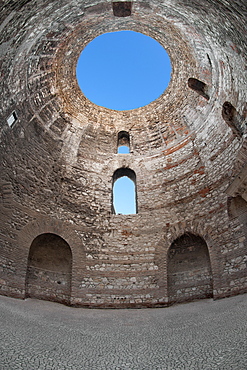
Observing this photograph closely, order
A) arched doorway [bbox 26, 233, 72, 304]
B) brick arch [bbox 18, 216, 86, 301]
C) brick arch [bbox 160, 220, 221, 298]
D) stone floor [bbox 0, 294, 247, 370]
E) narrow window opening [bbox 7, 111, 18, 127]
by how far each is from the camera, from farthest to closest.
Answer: narrow window opening [bbox 7, 111, 18, 127] → brick arch [bbox 18, 216, 86, 301] → arched doorway [bbox 26, 233, 72, 304] → brick arch [bbox 160, 220, 221, 298] → stone floor [bbox 0, 294, 247, 370]

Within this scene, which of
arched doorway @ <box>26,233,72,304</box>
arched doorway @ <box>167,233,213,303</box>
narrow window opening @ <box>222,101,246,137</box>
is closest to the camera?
arched doorway @ <box>167,233,213,303</box>

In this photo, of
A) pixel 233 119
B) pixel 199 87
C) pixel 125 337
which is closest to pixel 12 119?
pixel 199 87

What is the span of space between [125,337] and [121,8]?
8715 mm

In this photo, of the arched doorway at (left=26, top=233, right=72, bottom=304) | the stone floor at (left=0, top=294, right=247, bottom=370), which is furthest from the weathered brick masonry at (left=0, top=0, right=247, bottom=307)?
the stone floor at (left=0, top=294, right=247, bottom=370)

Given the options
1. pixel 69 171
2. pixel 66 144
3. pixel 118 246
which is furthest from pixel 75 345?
pixel 66 144

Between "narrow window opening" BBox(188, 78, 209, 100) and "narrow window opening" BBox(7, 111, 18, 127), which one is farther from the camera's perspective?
"narrow window opening" BBox(188, 78, 209, 100)

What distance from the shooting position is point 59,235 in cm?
938

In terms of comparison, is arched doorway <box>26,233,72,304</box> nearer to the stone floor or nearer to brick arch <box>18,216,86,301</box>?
brick arch <box>18,216,86,301</box>

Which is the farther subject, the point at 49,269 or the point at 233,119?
the point at 233,119

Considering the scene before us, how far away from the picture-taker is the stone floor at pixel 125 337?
12.8ft

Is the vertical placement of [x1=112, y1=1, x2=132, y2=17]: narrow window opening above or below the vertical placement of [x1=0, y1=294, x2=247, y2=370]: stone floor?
above

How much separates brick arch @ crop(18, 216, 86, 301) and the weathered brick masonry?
0.11ft

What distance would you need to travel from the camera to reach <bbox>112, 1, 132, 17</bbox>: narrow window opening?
343 inches

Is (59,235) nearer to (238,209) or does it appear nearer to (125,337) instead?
(125,337)
